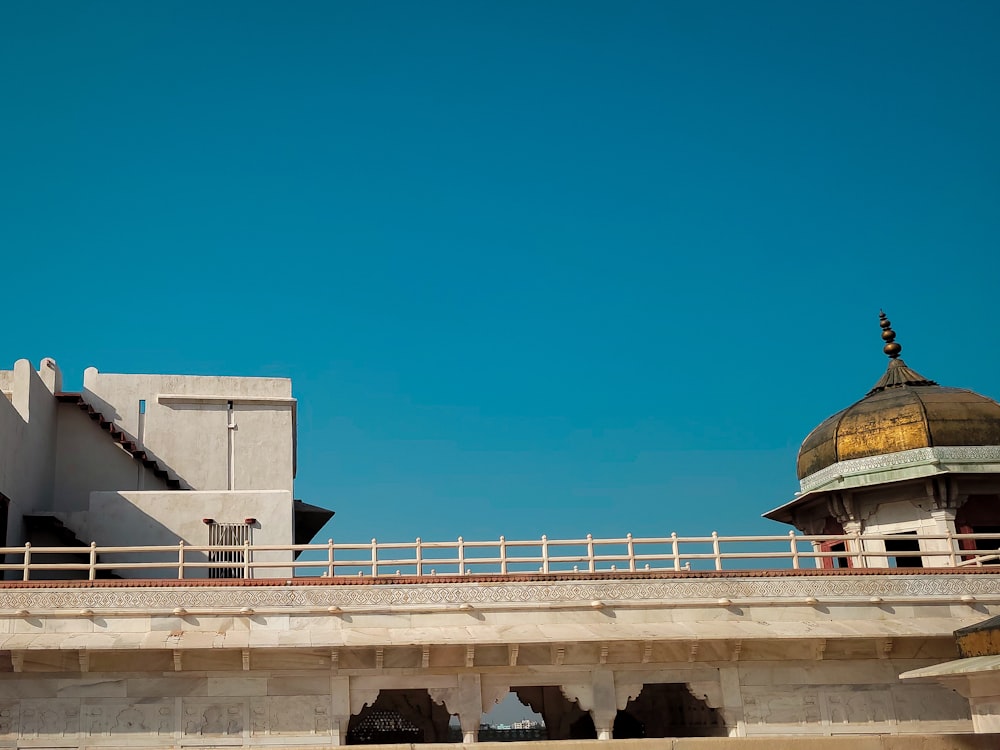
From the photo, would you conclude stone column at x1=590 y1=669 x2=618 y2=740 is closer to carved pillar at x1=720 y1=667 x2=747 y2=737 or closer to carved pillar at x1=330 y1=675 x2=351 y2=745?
carved pillar at x1=720 y1=667 x2=747 y2=737

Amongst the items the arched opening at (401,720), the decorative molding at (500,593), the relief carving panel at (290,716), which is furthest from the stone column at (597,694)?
the arched opening at (401,720)

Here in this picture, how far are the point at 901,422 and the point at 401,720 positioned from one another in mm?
13826

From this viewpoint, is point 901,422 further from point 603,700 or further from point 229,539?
point 229,539

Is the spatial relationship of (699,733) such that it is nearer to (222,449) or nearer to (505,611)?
(505,611)

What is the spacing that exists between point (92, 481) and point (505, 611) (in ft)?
47.8

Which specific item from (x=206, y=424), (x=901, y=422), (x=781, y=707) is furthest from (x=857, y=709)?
(x=206, y=424)

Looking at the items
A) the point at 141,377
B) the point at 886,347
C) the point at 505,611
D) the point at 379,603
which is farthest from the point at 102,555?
the point at 886,347

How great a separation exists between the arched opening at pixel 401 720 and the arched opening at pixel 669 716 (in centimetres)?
448

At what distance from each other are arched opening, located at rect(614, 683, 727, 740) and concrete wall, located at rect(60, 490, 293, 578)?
8.95 metres

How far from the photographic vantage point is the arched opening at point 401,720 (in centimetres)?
2458

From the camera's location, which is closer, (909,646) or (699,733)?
(909,646)

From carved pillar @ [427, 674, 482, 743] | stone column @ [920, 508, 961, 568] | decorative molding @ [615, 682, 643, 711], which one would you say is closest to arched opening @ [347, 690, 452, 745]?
carved pillar @ [427, 674, 482, 743]

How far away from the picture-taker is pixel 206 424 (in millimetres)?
30203

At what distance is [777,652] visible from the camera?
64.0ft
